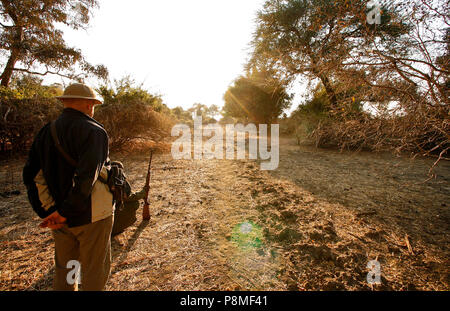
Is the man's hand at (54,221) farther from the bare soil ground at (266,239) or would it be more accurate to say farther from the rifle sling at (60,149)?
the bare soil ground at (266,239)

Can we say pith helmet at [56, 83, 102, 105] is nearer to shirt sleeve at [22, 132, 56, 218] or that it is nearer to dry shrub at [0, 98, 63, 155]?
shirt sleeve at [22, 132, 56, 218]

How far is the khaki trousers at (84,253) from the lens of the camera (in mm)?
1514

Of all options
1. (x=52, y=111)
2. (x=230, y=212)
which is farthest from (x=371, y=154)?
(x=52, y=111)

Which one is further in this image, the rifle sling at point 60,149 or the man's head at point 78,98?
the man's head at point 78,98

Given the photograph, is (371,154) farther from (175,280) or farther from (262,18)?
(175,280)

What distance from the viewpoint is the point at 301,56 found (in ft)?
Result: 13.9

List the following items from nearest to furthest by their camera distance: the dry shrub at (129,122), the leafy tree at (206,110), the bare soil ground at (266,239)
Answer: the bare soil ground at (266,239) → the dry shrub at (129,122) → the leafy tree at (206,110)

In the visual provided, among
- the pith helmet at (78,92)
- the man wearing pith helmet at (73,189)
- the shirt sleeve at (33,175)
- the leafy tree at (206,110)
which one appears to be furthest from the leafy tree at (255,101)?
the leafy tree at (206,110)

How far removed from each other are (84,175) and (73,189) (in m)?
0.14

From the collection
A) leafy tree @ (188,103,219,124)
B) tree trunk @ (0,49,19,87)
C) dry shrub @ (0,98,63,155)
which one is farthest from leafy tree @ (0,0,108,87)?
leafy tree @ (188,103,219,124)

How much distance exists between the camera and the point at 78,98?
59.7 inches

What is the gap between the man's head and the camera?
1517 millimetres

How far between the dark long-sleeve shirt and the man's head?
87 mm
